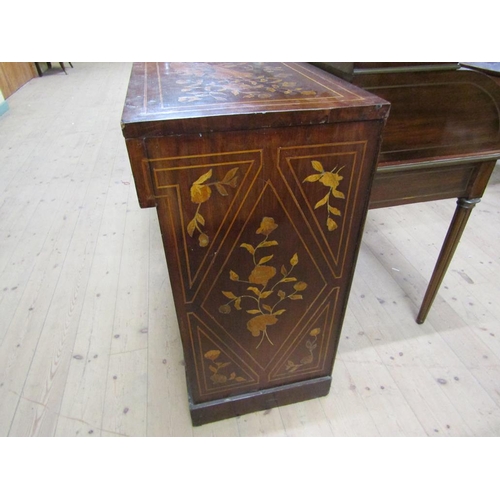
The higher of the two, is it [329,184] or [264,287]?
[329,184]

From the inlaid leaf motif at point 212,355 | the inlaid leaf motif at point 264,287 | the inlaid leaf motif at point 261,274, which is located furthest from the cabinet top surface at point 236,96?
the inlaid leaf motif at point 212,355

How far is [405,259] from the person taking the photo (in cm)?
176

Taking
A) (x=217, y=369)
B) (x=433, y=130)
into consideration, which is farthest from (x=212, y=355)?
(x=433, y=130)

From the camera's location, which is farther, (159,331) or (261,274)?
(159,331)

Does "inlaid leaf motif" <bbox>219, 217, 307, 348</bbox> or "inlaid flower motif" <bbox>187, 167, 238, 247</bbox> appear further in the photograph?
"inlaid leaf motif" <bbox>219, 217, 307, 348</bbox>

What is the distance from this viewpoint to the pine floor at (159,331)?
1117 mm

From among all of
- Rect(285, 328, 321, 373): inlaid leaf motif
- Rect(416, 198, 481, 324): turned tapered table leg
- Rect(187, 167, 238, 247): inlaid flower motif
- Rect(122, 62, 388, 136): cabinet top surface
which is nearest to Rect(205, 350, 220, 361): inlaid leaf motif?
Rect(285, 328, 321, 373): inlaid leaf motif

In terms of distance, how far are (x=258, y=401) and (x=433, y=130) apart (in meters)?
0.95

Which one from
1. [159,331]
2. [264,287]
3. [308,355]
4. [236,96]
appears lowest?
[159,331]

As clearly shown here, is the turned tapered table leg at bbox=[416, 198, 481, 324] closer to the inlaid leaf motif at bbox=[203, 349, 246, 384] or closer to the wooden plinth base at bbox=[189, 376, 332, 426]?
the wooden plinth base at bbox=[189, 376, 332, 426]

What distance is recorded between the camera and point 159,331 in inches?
55.4

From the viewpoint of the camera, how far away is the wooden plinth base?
1079 mm

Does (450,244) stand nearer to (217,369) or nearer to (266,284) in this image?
(266,284)
